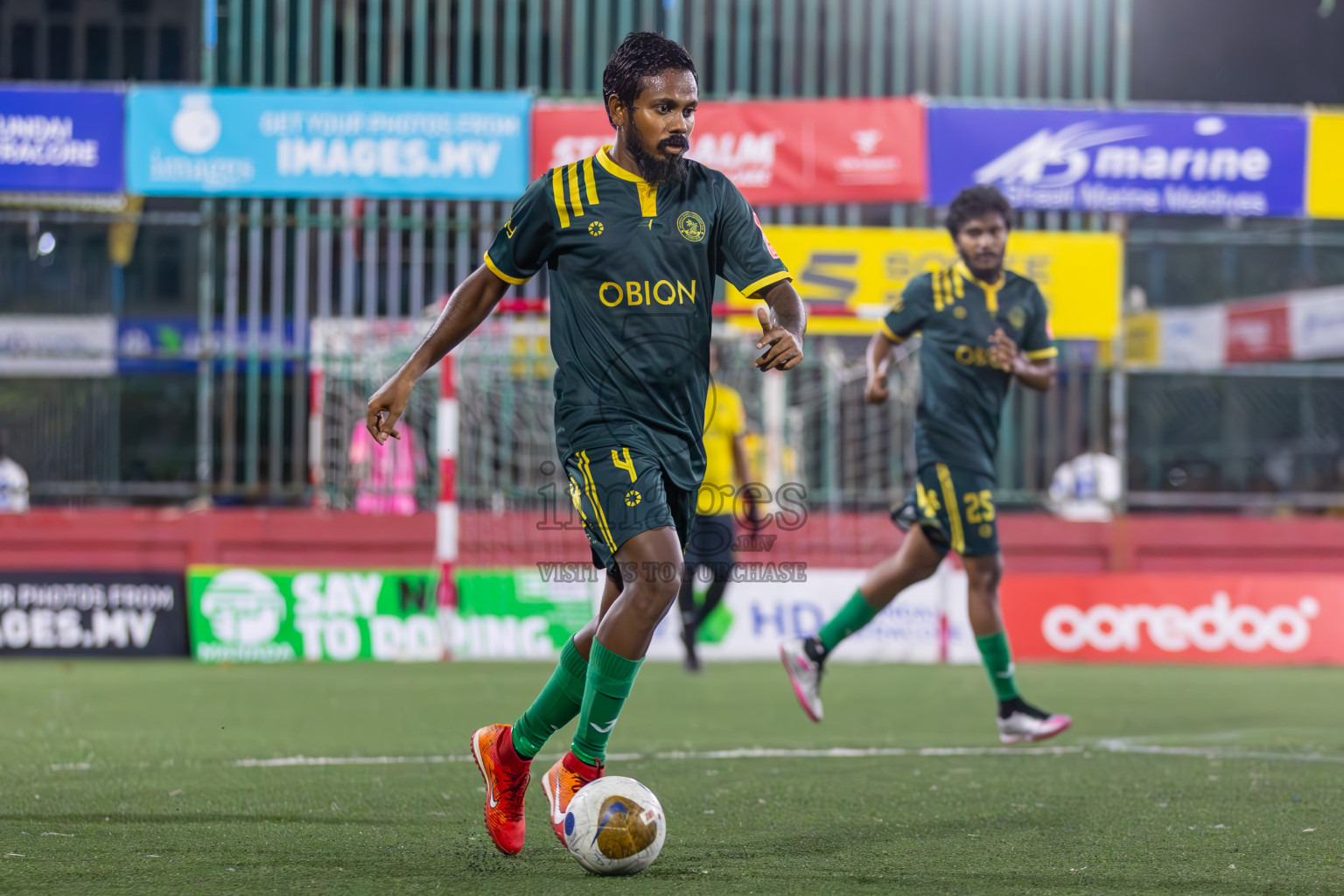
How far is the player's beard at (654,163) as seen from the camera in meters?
4.02

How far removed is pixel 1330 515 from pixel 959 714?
703cm

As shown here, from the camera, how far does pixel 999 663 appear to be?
6566mm

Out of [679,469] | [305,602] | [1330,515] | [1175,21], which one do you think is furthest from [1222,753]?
[1175,21]

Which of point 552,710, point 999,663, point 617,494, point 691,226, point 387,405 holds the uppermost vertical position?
point 691,226

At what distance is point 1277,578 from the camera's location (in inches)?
474

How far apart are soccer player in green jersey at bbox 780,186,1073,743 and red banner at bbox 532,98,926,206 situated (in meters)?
5.90

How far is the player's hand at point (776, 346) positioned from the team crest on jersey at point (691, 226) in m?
0.31

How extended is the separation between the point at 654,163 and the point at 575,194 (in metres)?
0.22

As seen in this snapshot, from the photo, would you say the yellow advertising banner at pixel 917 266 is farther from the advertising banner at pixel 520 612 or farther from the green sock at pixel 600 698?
the green sock at pixel 600 698

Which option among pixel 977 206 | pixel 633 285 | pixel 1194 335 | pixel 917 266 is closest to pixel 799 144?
pixel 917 266

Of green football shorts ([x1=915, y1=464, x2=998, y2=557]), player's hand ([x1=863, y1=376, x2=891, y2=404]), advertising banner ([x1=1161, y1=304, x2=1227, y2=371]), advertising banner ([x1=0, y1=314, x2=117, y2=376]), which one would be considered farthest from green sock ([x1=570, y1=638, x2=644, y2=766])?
advertising banner ([x1=0, y1=314, x2=117, y2=376])

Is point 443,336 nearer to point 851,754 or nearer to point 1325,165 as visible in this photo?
point 851,754

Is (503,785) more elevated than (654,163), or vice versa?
(654,163)

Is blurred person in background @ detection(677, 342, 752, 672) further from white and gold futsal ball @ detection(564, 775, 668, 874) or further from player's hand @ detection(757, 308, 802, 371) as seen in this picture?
white and gold futsal ball @ detection(564, 775, 668, 874)
